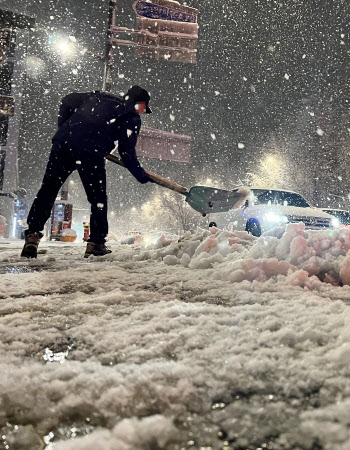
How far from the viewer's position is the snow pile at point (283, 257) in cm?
227

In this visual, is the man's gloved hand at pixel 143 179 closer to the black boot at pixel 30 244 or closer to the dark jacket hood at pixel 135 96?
the dark jacket hood at pixel 135 96

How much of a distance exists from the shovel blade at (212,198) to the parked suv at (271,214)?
2649 mm

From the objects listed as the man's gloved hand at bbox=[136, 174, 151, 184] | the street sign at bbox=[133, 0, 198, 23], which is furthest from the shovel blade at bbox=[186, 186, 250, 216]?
the street sign at bbox=[133, 0, 198, 23]

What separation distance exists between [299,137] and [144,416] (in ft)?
109

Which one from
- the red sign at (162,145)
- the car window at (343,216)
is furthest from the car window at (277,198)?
the red sign at (162,145)

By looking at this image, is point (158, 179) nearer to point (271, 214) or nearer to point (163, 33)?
point (271, 214)

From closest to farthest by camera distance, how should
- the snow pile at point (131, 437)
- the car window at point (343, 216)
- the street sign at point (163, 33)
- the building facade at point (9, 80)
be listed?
the snow pile at point (131, 437), the street sign at point (163, 33), the car window at point (343, 216), the building facade at point (9, 80)

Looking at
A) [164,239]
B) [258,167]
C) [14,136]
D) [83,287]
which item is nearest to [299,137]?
[258,167]

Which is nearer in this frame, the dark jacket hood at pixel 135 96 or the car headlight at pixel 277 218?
Result: the dark jacket hood at pixel 135 96

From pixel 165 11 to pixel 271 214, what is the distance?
847 cm

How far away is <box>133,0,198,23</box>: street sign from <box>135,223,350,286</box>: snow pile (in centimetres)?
1106

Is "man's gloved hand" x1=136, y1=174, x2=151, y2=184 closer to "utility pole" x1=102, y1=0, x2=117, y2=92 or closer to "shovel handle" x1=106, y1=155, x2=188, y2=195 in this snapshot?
"shovel handle" x1=106, y1=155, x2=188, y2=195

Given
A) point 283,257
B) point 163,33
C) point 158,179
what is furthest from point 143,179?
point 163,33

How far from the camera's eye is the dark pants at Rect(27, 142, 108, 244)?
4.04m
